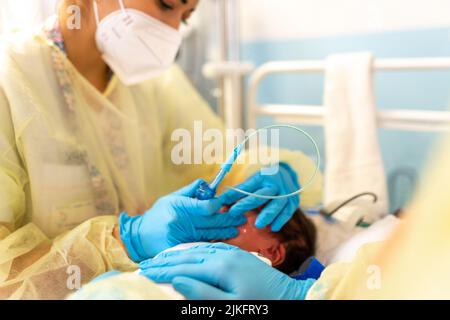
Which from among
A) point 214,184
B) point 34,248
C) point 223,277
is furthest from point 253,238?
point 34,248

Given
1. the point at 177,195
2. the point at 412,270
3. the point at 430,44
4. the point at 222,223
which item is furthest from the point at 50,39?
the point at 430,44

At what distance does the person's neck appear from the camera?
3.72 ft

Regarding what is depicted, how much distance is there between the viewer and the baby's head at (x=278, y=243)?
1070mm

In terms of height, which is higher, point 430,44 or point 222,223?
point 430,44

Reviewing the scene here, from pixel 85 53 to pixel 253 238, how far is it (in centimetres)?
64

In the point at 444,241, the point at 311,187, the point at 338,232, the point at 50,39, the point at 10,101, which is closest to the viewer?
the point at 444,241

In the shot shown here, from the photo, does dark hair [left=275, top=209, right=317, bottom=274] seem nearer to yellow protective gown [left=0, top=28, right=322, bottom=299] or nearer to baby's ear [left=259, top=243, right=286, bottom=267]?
baby's ear [left=259, top=243, right=286, bottom=267]

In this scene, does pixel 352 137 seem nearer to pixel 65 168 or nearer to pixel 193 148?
pixel 193 148

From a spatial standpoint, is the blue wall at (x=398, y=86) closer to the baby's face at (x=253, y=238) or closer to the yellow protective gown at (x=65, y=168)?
the yellow protective gown at (x=65, y=168)

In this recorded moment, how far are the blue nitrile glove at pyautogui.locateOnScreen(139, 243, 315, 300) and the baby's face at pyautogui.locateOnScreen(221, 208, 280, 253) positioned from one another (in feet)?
0.64

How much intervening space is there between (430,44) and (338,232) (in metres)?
0.72

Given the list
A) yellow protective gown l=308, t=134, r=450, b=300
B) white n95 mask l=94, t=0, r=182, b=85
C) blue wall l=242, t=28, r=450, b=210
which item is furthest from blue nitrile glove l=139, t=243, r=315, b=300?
blue wall l=242, t=28, r=450, b=210

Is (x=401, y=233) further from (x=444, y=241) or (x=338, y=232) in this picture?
(x=338, y=232)

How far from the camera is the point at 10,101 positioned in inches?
39.6
